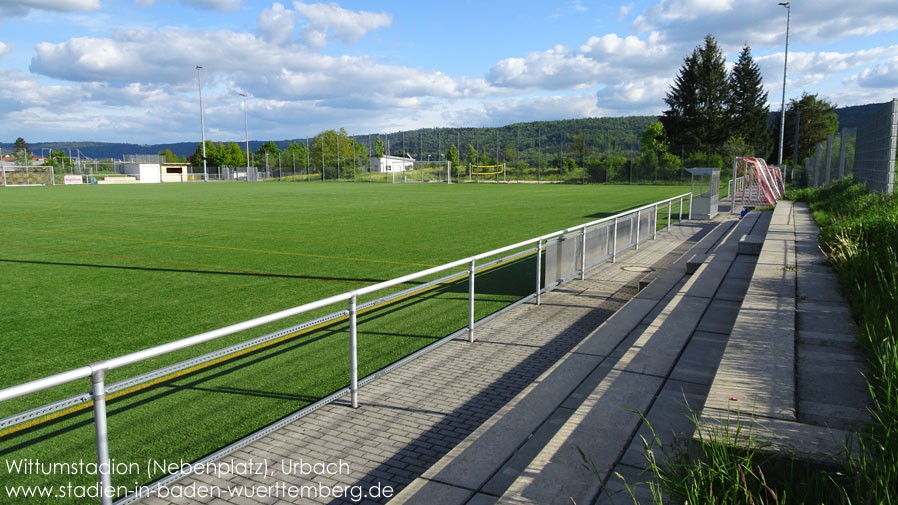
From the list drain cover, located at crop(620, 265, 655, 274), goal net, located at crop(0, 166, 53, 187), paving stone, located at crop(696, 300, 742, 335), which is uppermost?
goal net, located at crop(0, 166, 53, 187)

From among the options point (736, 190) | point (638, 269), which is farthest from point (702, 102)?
point (638, 269)

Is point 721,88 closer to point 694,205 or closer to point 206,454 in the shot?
point 694,205

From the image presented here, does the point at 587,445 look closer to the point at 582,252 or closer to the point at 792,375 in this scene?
the point at 792,375

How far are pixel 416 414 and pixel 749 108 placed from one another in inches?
3354

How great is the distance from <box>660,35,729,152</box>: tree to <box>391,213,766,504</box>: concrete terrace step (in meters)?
77.0

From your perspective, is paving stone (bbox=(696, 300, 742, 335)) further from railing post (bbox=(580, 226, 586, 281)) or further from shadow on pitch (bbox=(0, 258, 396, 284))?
shadow on pitch (bbox=(0, 258, 396, 284))

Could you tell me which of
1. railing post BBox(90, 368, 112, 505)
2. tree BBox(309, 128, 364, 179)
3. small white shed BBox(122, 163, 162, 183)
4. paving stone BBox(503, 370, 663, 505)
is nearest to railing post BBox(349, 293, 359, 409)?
paving stone BBox(503, 370, 663, 505)

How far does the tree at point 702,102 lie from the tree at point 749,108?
1.67 m

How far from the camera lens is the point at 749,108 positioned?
7819 centimetres

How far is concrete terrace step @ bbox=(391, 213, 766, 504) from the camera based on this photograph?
10.8ft

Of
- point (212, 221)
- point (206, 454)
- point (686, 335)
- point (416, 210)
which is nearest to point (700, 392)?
point (686, 335)

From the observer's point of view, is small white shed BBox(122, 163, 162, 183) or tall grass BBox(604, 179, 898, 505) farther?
small white shed BBox(122, 163, 162, 183)

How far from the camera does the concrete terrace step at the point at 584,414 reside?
331 cm

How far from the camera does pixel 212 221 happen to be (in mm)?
23188
